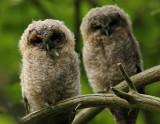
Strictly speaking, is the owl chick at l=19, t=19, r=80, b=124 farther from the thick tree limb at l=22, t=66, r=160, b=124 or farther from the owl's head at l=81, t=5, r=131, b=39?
the owl's head at l=81, t=5, r=131, b=39

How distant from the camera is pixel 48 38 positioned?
386 centimetres

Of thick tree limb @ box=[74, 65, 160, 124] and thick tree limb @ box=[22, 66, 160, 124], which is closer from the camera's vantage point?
thick tree limb @ box=[22, 66, 160, 124]

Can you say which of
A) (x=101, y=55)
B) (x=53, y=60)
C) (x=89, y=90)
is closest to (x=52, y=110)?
(x=53, y=60)

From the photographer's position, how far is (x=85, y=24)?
189 inches

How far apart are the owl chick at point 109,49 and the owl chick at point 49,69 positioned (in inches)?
30.8

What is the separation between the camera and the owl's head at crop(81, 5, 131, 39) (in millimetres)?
4793

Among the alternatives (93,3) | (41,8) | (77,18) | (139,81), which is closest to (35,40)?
(139,81)

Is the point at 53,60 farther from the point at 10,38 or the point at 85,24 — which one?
the point at 10,38

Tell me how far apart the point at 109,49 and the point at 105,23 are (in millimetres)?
204

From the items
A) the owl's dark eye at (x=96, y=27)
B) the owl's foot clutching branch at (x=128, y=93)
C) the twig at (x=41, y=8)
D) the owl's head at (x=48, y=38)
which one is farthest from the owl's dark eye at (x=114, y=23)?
the twig at (x=41, y=8)

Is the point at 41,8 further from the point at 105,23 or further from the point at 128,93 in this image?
the point at 128,93

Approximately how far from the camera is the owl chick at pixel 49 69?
379 centimetres

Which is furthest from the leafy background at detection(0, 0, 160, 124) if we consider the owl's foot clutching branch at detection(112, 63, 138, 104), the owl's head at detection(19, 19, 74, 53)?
the owl's foot clutching branch at detection(112, 63, 138, 104)

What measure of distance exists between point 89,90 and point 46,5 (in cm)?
129
